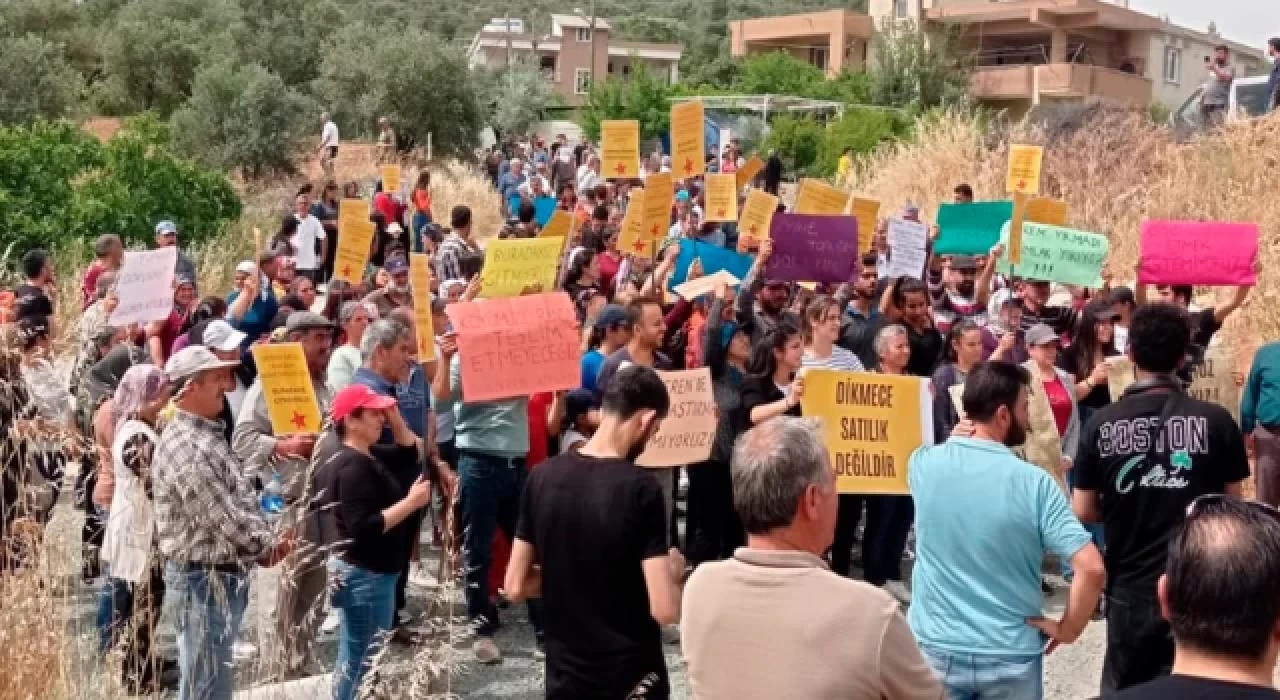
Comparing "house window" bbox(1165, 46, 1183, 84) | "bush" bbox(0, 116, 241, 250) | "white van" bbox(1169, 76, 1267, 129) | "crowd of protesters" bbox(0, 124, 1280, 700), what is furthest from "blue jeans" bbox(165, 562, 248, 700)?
"house window" bbox(1165, 46, 1183, 84)

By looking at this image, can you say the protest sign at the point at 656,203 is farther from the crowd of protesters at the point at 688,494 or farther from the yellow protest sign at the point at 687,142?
the yellow protest sign at the point at 687,142

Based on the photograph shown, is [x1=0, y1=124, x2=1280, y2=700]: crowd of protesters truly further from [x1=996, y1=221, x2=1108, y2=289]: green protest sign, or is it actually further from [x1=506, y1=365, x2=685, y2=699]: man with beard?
[x1=996, y1=221, x2=1108, y2=289]: green protest sign

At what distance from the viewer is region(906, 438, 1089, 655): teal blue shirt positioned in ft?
15.3

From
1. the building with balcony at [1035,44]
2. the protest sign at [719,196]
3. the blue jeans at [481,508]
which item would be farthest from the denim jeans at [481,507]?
the building with balcony at [1035,44]

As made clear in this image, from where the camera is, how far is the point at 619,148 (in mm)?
13211

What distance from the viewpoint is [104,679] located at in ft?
16.4

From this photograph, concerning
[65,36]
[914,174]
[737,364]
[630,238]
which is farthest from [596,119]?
[737,364]

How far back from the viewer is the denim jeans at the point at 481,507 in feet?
25.9

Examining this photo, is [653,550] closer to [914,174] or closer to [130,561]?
[130,561]

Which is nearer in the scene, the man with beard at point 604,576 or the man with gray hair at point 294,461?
the man with beard at point 604,576

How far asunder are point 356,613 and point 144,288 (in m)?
3.71

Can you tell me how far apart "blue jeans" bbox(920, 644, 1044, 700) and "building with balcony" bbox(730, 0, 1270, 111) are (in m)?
48.4

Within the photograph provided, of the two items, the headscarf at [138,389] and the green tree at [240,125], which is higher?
the green tree at [240,125]

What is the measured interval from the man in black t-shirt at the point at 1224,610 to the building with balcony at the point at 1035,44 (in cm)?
5031
